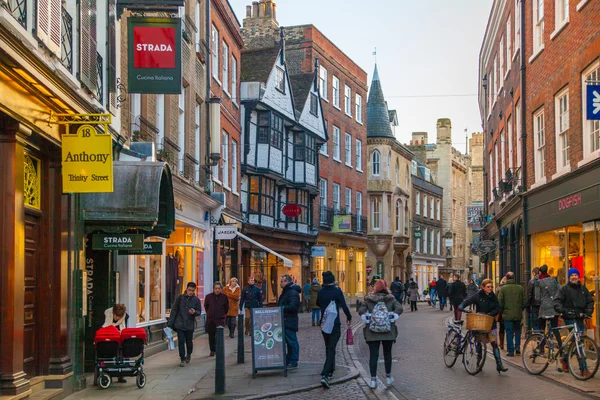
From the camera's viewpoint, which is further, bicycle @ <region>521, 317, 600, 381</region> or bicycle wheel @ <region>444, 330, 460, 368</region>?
bicycle wheel @ <region>444, 330, 460, 368</region>

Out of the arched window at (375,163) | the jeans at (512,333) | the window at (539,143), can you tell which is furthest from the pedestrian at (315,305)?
the arched window at (375,163)

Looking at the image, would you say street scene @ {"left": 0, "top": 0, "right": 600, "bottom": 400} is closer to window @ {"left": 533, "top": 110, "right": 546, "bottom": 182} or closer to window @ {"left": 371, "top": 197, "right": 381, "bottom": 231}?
window @ {"left": 533, "top": 110, "right": 546, "bottom": 182}

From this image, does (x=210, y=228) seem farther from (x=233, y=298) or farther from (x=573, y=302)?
(x=573, y=302)

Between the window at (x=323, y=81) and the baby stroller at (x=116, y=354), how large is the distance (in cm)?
3377

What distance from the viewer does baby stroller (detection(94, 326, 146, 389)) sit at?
42.7 ft

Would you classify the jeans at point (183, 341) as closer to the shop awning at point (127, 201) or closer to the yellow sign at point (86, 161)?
the shop awning at point (127, 201)

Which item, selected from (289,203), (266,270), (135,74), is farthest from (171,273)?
(289,203)

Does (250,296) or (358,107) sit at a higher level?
(358,107)

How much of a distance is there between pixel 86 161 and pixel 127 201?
201 cm

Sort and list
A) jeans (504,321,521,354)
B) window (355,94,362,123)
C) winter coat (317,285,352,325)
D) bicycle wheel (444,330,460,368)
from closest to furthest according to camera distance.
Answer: winter coat (317,285,352,325), bicycle wheel (444,330,460,368), jeans (504,321,521,354), window (355,94,362,123)

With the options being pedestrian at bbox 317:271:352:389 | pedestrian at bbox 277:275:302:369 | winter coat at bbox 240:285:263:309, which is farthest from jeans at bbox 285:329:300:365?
winter coat at bbox 240:285:263:309

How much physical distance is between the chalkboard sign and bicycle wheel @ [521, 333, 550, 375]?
4.10 meters

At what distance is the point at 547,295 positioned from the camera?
A: 54.1ft

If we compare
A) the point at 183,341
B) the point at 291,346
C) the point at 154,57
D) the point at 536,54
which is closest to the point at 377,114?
the point at 536,54
